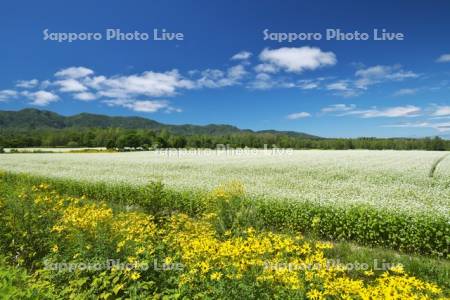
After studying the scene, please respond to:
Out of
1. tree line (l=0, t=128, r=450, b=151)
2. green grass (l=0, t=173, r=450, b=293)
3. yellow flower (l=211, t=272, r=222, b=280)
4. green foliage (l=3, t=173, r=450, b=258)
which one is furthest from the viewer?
tree line (l=0, t=128, r=450, b=151)

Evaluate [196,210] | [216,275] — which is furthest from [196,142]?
[216,275]

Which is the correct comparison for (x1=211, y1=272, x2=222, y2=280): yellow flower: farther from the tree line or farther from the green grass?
the tree line

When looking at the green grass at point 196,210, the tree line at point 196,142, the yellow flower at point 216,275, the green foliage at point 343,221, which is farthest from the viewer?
the tree line at point 196,142

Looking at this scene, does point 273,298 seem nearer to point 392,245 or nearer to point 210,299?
point 210,299

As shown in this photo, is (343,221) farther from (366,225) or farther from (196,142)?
(196,142)

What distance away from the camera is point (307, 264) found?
15.7 feet

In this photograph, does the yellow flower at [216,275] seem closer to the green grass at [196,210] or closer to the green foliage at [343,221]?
the green grass at [196,210]

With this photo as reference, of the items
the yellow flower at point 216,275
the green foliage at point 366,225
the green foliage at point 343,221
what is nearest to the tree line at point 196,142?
the green foliage at point 343,221

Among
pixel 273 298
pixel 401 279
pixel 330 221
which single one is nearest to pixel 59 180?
pixel 330 221

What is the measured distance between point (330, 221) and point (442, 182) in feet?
36.6

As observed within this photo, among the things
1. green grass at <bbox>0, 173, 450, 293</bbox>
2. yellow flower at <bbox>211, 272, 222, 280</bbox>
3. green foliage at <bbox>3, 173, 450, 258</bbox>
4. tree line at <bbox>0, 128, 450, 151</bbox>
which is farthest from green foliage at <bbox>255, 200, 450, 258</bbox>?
tree line at <bbox>0, 128, 450, 151</bbox>

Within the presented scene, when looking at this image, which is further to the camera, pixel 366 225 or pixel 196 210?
→ pixel 196 210

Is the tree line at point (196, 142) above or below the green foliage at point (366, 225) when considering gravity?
above

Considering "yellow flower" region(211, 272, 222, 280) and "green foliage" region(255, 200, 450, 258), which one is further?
"green foliage" region(255, 200, 450, 258)
